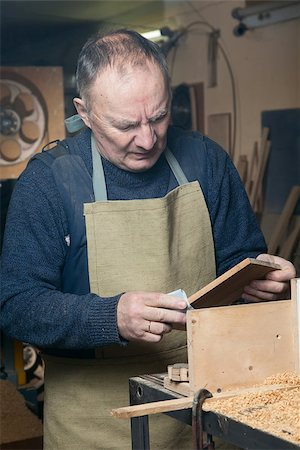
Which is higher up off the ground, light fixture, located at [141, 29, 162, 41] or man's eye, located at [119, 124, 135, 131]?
light fixture, located at [141, 29, 162, 41]

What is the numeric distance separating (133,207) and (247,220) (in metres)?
0.35

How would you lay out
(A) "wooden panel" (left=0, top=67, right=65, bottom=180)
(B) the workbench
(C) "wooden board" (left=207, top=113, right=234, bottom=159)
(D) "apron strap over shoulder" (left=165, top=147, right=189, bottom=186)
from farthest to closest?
1. (C) "wooden board" (left=207, top=113, right=234, bottom=159)
2. (A) "wooden panel" (left=0, top=67, right=65, bottom=180)
3. (D) "apron strap over shoulder" (left=165, top=147, right=189, bottom=186)
4. (B) the workbench

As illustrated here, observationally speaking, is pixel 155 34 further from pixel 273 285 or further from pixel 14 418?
pixel 273 285

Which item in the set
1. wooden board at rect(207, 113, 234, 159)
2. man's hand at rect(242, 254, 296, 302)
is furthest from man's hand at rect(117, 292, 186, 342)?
wooden board at rect(207, 113, 234, 159)

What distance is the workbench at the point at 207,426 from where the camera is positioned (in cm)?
142

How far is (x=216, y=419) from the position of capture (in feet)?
5.09

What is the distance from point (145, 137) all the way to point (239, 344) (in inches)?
22.5

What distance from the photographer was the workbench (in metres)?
1.42

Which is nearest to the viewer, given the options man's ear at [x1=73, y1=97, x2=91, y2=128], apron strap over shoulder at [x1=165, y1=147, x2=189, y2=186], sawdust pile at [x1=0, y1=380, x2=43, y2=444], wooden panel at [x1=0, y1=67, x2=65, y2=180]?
man's ear at [x1=73, y1=97, x2=91, y2=128]

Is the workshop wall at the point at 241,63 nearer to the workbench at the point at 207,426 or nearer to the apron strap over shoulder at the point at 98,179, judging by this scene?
the apron strap over shoulder at the point at 98,179

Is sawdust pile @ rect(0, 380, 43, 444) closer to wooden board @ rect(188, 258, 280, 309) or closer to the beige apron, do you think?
the beige apron

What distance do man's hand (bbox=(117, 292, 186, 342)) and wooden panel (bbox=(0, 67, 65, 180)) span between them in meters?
2.66

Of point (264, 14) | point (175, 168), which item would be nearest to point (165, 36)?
point (264, 14)

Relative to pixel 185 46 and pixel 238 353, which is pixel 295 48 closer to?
pixel 185 46
